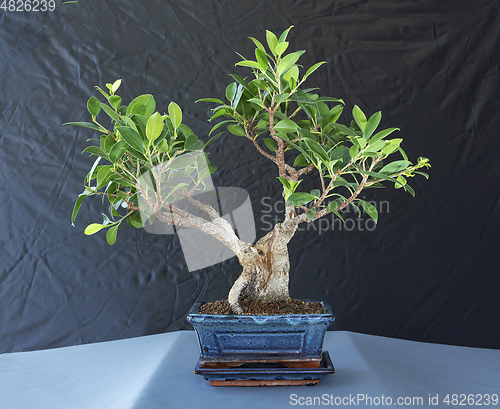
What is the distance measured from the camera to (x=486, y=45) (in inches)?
60.6

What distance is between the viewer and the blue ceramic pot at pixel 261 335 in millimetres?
805

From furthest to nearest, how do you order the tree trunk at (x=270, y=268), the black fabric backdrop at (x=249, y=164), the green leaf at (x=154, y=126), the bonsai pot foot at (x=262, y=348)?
the black fabric backdrop at (x=249, y=164) < the tree trunk at (x=270, y=268) < the bonsai pot foot at (x=262, y=348) < the green leaf at (x=154, y=126)

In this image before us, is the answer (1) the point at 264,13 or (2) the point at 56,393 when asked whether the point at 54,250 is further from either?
(1) the point at 264,13

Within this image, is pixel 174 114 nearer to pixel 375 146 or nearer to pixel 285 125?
pixel 285 125

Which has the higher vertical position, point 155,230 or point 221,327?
point 155,230

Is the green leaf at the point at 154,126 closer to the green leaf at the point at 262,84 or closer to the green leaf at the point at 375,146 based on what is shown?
the green leaf at the point at 262,84

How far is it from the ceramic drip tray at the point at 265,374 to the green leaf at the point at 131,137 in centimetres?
49

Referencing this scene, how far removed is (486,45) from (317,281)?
1172 mm

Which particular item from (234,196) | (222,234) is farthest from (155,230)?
(222,234)

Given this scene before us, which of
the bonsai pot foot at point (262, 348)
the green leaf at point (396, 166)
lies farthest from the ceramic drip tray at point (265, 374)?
the green leaf at point (396, 166)

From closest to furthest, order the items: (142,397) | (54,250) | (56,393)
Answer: (142,397), (56,393), (54,250)

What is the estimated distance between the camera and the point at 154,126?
2.35 feet

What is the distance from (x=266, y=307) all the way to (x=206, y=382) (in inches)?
8.6

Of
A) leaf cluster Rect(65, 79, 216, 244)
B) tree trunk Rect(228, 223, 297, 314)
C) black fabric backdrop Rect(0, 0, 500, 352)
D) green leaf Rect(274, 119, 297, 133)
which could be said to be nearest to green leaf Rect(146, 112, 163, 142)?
leaf cluster Rect(65, 79, 216, 244)
